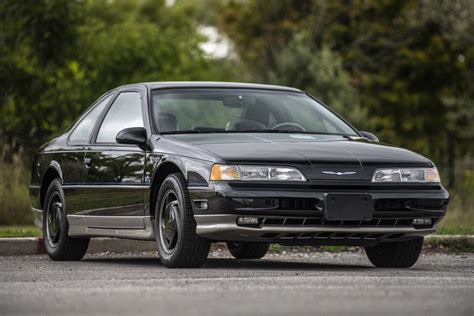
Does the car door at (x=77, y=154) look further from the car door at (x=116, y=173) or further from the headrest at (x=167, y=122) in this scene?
the headrest at (x=167, y=122)

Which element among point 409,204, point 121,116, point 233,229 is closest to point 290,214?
point 233,229

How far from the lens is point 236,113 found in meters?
10.6

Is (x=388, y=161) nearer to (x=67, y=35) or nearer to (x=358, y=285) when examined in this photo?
(x=358, y=285)

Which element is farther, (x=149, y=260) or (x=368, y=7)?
(x=368, y=7)

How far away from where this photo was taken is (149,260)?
1153 cm

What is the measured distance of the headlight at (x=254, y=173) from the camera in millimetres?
9180

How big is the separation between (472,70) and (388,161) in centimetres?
3317

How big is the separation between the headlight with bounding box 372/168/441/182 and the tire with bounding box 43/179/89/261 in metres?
3.25

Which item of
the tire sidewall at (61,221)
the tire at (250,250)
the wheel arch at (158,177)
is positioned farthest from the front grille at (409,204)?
the tire sidewall at (61,221)

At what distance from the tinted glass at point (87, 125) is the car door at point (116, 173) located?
0.17 meters

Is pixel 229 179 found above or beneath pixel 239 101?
beneath

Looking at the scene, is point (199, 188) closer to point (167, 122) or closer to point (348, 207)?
point (348, 207)

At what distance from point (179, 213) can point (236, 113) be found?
1.43 m

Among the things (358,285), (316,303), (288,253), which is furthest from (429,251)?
(316,303)
